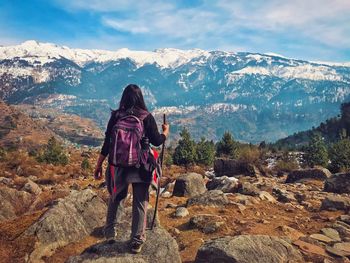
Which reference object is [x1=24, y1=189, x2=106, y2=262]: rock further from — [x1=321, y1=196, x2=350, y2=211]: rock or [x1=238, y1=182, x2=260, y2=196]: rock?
[x1=321, y1=196, x2=350, y2=211]: rock

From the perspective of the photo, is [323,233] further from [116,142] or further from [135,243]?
[116,142]

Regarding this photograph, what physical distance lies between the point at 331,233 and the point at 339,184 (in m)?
9.11

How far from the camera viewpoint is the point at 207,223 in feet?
40.0

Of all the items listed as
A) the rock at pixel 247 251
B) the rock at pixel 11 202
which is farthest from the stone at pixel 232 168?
the rock at pixel 247 251

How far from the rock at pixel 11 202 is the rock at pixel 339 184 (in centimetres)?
1458

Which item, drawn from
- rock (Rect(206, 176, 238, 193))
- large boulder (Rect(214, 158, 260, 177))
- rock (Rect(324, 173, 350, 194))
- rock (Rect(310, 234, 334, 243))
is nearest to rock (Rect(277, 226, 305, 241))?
rock (Rect(310, 234, 334, 243))

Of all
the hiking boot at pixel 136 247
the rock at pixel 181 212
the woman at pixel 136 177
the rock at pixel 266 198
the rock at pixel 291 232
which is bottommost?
the rock at pixel 266 198

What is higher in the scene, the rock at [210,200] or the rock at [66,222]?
the rock at [66,222]

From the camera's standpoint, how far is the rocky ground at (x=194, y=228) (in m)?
8.80

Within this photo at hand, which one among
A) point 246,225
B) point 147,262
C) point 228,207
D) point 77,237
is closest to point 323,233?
point 246,225

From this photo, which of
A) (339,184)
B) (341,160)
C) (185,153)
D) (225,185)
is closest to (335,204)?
(339,184)

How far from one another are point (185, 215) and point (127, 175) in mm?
6106

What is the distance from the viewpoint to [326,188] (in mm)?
20406

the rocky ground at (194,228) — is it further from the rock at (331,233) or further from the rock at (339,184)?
the rock at (339,184)
